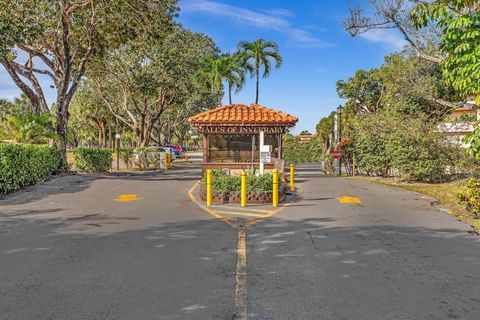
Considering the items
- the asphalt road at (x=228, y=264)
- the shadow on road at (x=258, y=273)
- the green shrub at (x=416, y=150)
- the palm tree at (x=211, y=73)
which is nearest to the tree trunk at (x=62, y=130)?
the asphalt road at (x=228, y=264)

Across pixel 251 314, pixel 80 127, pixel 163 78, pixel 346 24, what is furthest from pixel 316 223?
pixel 80 127

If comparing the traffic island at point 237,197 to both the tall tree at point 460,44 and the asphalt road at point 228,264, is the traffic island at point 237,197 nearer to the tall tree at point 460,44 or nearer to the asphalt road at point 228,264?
the asphalt road at point 228,264

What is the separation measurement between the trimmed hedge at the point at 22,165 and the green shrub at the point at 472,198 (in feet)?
49.0

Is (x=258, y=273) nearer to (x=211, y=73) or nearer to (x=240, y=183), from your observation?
(x=240, y=183)

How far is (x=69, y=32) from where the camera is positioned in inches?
874

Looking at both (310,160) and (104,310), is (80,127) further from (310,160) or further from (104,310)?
(104,310)

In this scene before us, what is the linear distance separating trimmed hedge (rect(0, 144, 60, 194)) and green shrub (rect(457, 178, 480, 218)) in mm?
14935

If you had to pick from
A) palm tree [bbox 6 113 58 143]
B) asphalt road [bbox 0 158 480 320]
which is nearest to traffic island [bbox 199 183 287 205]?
asphalt road [bbox 0 158 480 320]

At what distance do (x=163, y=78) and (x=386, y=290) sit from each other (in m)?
30.0

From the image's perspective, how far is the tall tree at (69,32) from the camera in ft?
69.4

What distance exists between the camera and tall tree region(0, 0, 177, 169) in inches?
832

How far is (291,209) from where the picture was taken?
12.0 meters

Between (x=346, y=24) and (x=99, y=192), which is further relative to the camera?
(x=346, y=24)

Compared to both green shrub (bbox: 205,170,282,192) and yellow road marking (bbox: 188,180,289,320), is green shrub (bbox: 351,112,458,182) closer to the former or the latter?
green shrub (bbox: 205,170,282,192)
